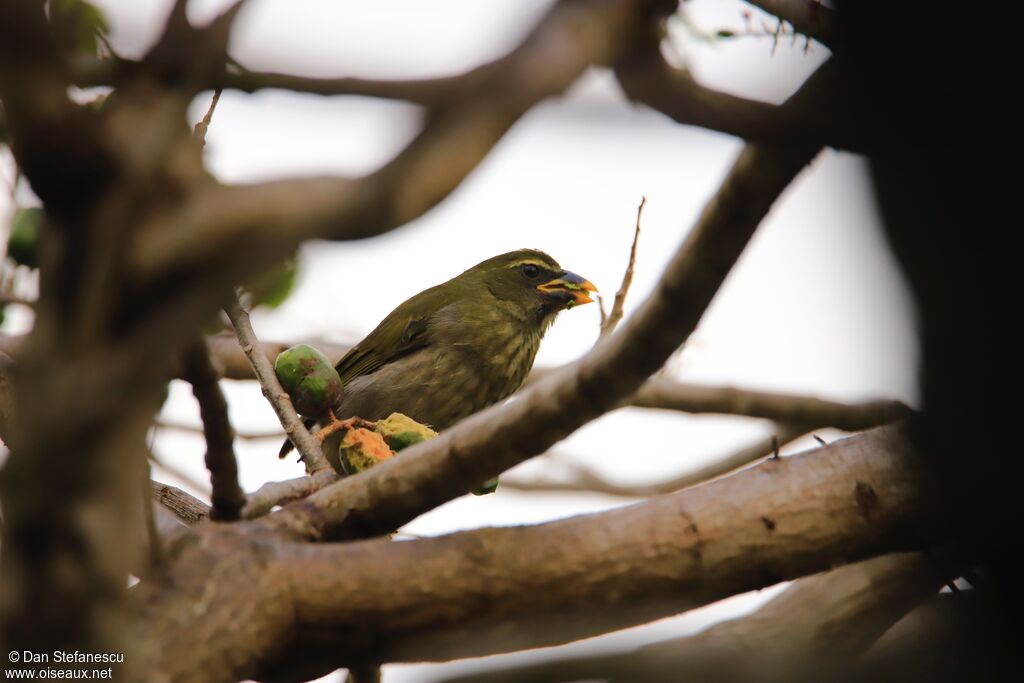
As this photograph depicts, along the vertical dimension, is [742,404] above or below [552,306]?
below

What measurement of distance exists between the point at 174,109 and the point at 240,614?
3.57 ft

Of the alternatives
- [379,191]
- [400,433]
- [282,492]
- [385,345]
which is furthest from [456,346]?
[379,191]

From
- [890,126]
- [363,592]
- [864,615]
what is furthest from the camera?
[864,615]

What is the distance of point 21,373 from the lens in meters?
1.37

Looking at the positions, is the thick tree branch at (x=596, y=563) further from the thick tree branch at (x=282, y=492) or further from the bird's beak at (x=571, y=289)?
the bird's beak at (x=571, y=289)

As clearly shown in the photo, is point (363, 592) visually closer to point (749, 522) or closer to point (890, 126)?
point (749, 522)

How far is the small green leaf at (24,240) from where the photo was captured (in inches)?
119

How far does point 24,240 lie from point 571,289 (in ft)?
11.0

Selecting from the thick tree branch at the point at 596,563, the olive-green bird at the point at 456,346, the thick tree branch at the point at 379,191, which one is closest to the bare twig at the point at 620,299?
the thick tree branch at the point at 596,563

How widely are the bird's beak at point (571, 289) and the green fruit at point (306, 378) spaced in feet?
8.41

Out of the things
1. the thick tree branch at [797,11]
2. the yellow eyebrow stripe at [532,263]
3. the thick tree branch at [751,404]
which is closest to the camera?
the thick tree branch at [797,11]

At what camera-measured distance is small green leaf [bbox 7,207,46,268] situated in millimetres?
3029

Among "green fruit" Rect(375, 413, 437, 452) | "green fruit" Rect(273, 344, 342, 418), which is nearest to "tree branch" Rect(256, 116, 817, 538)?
"green fruit" Rect(375, 413, 437, 452)

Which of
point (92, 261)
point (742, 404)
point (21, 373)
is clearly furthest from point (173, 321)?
point (742, 404)
